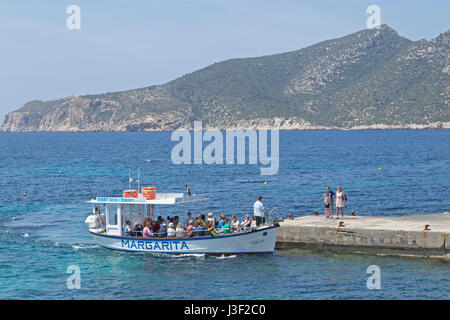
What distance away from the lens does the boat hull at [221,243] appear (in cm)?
2973

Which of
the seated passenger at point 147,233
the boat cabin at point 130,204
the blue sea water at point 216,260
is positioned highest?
the boat cabin at point 130,204

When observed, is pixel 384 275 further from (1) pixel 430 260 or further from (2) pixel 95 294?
(2) pixel 95 294

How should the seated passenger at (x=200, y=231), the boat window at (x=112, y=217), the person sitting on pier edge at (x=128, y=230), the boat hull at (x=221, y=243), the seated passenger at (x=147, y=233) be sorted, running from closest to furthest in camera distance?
the boat hull at (x=221, y=243)
the seated passenger at (x=200, y=231)
the seated passenger at (x=147, y=233)
the person sitting on pier edge at (x=128, y=230)
the boat window at (x=112, y=217)

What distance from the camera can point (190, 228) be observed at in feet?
99.5

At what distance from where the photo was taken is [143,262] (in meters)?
29.6

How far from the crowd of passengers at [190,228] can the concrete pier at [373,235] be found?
102 inches

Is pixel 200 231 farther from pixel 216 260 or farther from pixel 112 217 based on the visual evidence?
pixel 112 217

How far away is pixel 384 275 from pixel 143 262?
11.8 m

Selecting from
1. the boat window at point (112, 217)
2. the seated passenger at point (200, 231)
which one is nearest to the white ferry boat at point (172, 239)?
the seated passenger at point (200, 231)

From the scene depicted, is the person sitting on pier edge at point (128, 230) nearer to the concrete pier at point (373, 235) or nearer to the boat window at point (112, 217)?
the boat window at point (112, 217)

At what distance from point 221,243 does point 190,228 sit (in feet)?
5.96

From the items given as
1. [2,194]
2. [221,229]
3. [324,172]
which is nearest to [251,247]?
[221,229]

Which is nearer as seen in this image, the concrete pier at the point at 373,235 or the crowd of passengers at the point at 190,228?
the concrete pier at the point at 373,235

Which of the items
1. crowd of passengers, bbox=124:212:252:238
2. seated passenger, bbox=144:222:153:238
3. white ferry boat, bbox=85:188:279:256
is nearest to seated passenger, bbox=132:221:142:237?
crowd of passengers, bbox=124:212:252:238
